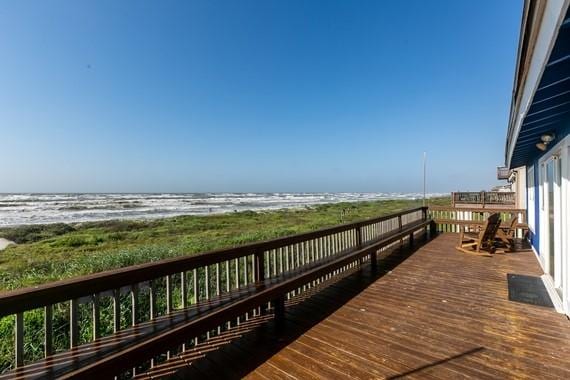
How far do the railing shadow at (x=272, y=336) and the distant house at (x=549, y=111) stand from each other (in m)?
2.37

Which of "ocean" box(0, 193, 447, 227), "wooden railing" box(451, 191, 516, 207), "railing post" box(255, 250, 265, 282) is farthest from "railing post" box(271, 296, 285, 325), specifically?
"ocean" box(0, 193, 447, 227)

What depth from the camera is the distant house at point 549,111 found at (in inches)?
47.7

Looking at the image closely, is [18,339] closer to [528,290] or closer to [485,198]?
[528,290]

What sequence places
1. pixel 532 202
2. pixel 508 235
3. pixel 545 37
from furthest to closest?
pixel 508 235
pixel 532 202
pixel 545 37

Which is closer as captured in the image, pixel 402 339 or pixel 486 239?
pixel 402 339

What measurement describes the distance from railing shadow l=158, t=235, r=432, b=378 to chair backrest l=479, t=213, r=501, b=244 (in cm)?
309

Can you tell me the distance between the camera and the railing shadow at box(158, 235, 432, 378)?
7.46ft

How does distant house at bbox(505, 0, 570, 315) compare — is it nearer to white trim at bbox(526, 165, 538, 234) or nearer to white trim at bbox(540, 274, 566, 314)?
white trim at bbox(540, 274, 566, 314)

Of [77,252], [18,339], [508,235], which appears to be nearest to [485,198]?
[508,235]

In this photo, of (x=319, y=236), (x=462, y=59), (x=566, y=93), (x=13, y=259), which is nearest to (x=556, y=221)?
(x=566, y=93)

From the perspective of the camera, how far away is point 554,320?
2.96 metres

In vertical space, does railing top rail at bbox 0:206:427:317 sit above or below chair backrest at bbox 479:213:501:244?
above

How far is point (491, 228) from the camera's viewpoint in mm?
6113

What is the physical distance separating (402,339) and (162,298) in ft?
14.8
